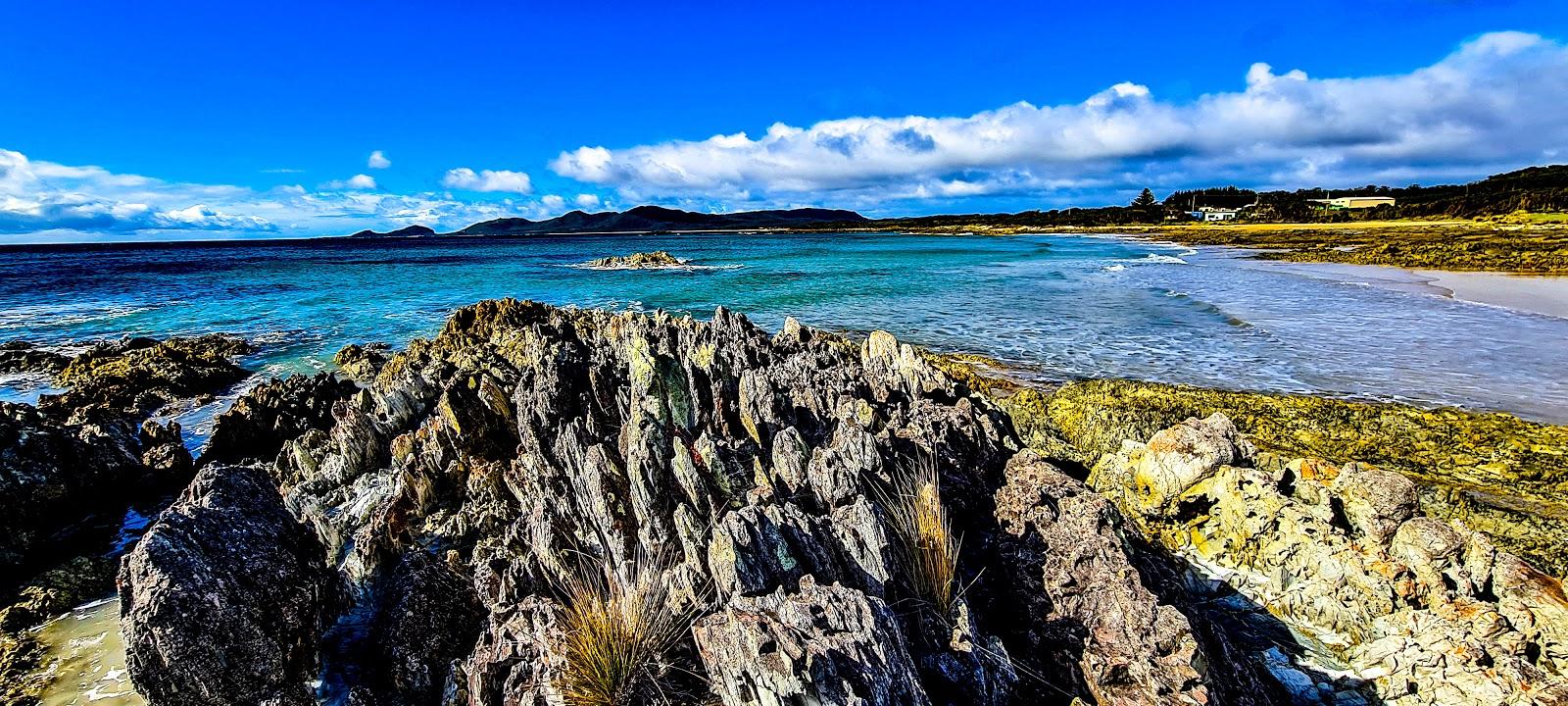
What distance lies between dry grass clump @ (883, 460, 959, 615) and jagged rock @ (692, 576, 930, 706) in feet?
1.83

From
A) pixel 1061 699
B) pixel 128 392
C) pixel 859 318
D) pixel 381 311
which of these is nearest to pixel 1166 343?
pixel 859 318

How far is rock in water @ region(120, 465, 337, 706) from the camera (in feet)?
9.82

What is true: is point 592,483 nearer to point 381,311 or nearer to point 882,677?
point 882,677

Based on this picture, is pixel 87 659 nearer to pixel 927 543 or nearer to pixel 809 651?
pixel 809 651

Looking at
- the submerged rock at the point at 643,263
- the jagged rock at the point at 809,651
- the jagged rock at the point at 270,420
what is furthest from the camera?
the submerged rock at the point at 643,263

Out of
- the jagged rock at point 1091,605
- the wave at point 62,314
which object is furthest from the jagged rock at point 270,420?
the wave at point 62,314

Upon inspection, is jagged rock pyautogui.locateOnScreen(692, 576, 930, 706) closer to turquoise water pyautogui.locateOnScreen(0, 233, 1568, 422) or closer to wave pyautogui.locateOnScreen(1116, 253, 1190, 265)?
turquoise water pyautogui.locateOnScreen(0, 233, 1568, 422)

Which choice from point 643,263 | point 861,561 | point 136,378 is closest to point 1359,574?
point 861,561

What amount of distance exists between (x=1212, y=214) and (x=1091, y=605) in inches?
6383

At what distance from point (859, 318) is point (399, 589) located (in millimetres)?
19067

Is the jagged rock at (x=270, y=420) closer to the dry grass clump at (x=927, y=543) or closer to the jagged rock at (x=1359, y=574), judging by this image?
the dry grass clump at (x=927, y=543)

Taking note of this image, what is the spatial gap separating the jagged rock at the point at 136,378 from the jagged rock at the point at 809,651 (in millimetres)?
11362

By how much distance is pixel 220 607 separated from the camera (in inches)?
124

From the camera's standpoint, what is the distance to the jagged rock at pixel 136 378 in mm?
10553
